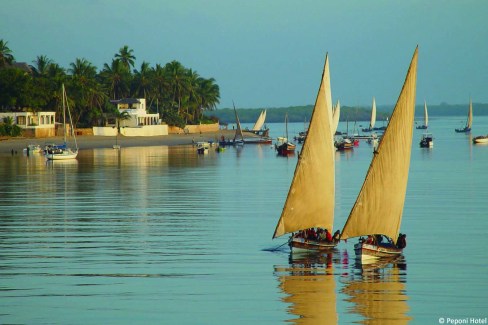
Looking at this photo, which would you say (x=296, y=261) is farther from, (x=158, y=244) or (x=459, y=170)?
(x=459, y=170)

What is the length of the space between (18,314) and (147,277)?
261 inches

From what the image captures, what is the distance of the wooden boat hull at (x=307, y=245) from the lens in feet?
128

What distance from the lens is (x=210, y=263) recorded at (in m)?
37.2

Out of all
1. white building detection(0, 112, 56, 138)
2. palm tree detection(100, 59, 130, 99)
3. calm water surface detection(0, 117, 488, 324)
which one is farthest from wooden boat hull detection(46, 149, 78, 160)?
palm tree detection(100, 59, 130, 99)

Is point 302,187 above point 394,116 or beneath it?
beneath

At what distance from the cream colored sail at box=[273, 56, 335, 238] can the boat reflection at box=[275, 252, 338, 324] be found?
5.39 ft

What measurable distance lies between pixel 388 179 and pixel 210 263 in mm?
7170

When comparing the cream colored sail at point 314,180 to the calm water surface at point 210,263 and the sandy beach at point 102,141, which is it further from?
the sandy beach at point 102,141

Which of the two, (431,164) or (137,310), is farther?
(431,164)

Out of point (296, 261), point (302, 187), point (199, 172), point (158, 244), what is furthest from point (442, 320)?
point (199, 172)

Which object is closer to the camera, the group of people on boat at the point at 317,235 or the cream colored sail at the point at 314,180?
the group of people on boat at the point at 317,235

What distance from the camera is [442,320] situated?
90.7ft

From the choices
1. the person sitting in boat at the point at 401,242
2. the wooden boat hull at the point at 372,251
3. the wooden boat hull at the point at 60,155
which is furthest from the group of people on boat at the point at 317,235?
the wooden boat hull at the point at 60,155

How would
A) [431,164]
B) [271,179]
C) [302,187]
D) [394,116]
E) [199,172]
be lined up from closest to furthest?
[394,116], [302,187], [271,179], [199,172], [431,164]
